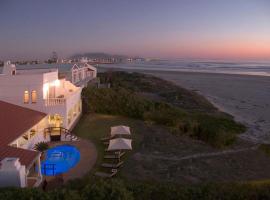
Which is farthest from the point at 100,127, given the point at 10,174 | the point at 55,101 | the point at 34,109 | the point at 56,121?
the point at 10,174

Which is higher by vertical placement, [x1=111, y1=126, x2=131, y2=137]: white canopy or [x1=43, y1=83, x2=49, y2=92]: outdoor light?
[x1=43, y1=83, x2=49, y2=92]: outdoor light

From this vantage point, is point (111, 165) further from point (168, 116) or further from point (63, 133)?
point (168, 116)

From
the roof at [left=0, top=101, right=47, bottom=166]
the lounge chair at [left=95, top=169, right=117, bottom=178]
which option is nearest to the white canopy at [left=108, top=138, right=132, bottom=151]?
the lounge chair at [left=95, top=169, right=117, bottom=178]

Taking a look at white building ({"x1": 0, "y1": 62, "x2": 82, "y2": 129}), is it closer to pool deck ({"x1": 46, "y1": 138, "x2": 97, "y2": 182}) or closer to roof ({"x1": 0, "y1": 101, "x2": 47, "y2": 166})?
roof ({"x1": 0, "y1": 101, "x2": 47, "y2": 166})

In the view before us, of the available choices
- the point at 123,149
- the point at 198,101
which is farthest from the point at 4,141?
the point at 198,101

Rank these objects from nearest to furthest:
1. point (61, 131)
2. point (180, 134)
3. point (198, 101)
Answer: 1. point (61, 131)
2. point (180, 134)
3. point (198, 101)

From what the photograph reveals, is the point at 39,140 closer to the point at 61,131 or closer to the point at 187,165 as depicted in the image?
the point at 61,131
